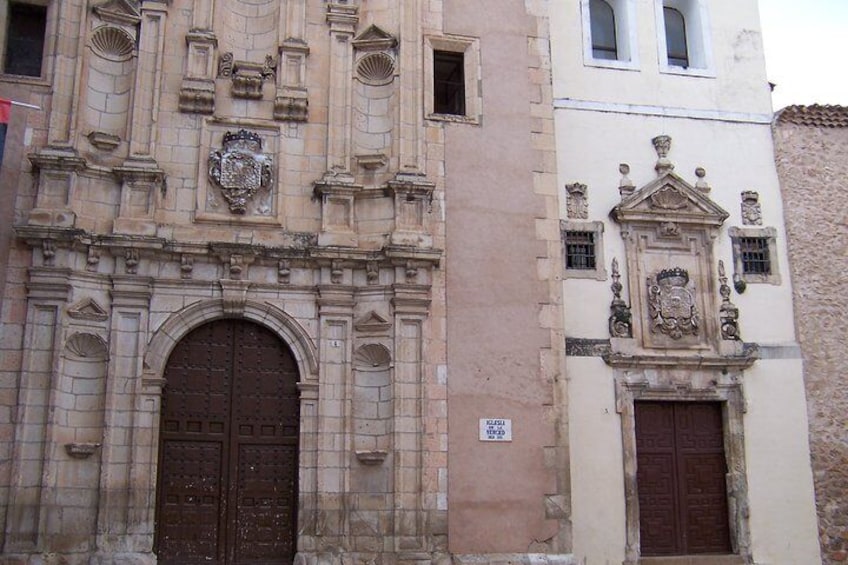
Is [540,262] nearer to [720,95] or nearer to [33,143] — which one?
[720,95]

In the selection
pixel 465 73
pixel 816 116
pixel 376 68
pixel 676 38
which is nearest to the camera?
pixel 376 68

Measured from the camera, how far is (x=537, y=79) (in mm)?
12711

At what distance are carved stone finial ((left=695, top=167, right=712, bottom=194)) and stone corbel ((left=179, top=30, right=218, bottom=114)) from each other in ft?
23.0

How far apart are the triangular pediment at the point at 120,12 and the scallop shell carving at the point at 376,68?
285 centimetres

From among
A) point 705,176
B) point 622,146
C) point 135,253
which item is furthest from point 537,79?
point 135,253

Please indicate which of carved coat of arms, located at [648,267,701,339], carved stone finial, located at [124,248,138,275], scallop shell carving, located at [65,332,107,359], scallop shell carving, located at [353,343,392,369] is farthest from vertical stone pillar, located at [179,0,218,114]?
carved coat of arms, located at [648,267,701,339]

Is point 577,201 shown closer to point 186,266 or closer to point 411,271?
point 411,271

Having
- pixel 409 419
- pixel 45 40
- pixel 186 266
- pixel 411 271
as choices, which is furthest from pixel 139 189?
pixel 409 419

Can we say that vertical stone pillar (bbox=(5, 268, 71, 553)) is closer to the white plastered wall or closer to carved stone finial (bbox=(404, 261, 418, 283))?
carved stone finial (bbox=(404, 261, 418, 283))

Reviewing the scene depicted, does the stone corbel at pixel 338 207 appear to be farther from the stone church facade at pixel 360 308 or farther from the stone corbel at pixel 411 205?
the stone corbel at pixel 411 205

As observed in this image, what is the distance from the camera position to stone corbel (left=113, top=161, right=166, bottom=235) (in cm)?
1111

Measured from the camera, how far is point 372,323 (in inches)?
449

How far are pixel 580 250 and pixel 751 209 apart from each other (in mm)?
2767

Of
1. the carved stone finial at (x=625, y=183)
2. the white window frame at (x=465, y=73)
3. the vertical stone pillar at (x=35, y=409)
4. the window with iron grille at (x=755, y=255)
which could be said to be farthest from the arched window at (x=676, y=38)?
the vertical stone pillar at (x=35, y=409)
